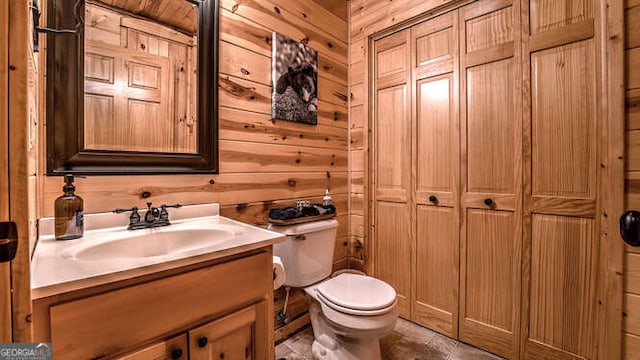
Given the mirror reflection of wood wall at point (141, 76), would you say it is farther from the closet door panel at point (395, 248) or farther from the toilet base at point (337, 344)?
the closet door panel at point (395, 248)

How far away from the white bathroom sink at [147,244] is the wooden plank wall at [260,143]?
0.20 metres

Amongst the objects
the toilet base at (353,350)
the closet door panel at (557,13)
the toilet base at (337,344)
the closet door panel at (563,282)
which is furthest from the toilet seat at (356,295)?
the closet door panel at (557,13)

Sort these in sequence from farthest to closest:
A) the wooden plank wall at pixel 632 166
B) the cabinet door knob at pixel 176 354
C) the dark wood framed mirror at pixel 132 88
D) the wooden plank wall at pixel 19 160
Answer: the wooden plank wall at pixel 632 166 → the dark wood framed mirror at pixel 132 88 → the cabinet door knob at pixel 176 354 → the wooden plank wall at pixel 19 160

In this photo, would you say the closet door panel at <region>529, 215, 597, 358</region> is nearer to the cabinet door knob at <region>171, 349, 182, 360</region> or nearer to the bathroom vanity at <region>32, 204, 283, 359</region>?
the bathroom vanity at <region>32, 204, 283, 359</region>

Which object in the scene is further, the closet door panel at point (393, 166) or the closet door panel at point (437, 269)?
the closet door panel at point (393, 166)

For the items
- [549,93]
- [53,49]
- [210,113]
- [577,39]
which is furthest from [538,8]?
[53,49]

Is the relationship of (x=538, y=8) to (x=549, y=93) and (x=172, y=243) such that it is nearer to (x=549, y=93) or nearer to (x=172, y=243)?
(x=549, y=93)

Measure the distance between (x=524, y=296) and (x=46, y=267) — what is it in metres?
1.93

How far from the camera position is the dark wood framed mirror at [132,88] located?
1.01 metres

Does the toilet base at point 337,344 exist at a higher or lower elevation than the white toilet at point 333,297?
lower

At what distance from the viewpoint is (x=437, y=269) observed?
1.76 meters

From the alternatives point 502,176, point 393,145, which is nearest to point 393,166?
point 393,145

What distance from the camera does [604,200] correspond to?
1.21 meters

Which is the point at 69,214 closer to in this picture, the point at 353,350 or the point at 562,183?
→ the point at 353,350
